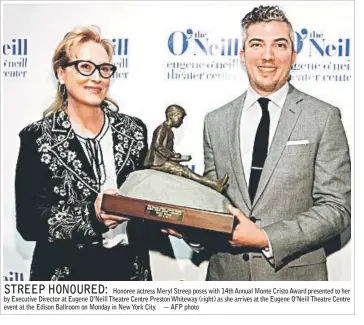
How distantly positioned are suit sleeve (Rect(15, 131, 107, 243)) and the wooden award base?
11cm

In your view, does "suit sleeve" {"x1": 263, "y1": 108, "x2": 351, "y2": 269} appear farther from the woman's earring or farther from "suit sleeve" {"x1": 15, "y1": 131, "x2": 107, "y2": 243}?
the woman's earring

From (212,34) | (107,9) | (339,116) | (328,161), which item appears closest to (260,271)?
(328,161)

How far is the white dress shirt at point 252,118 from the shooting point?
1.75 metres

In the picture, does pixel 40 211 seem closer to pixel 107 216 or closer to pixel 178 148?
pixel 107 216

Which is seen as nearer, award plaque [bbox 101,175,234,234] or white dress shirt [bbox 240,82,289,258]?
award plaque [bbox 101,175,234,234]

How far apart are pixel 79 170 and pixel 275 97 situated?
506mm

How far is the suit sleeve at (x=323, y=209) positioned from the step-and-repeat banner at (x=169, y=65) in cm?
5

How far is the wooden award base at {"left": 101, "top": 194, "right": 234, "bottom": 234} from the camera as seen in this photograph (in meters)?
1.62

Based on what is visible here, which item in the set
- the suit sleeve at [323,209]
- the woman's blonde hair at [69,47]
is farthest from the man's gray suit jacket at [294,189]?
the woman's blonde hair at [69,47]

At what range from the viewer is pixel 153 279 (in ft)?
5.91


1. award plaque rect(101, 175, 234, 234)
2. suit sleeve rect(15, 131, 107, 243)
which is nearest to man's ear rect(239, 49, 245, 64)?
award plaque rect(101, 175, 234, 234)

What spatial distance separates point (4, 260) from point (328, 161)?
84 centimetres
